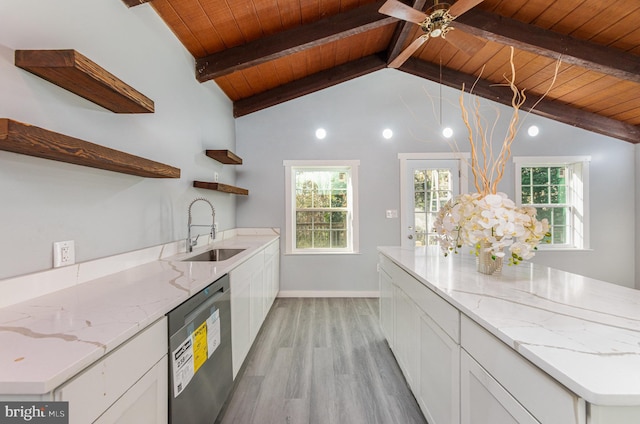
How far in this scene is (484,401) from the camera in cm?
98

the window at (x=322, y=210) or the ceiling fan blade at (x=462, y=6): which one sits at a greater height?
the ceiling fan blade at (x=462, y=6)

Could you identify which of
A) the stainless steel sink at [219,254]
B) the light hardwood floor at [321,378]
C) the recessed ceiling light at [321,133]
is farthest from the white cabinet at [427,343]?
the recessed ceiling light at [321,133]

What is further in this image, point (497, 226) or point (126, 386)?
point (497, 226)

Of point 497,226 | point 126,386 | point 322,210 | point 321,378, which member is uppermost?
point 322,210

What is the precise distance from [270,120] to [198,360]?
3.42m

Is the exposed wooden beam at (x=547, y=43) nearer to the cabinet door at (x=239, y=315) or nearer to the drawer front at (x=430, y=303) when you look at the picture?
the drawer front at (x=430, y=303)

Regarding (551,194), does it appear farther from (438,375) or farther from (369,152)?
(438,375)

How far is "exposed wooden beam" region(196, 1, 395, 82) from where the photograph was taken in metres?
2.70

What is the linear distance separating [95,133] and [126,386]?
53.0 inches

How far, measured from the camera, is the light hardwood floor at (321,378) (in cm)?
175

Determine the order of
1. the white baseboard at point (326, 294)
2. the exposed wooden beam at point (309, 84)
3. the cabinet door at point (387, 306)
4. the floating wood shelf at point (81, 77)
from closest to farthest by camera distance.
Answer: the floating wood shelf at point (81, 77) → the cabinet door at point (387, 306) → the exposed wooden beam at point (309, 84) → the white baseboard at point (326, 294)

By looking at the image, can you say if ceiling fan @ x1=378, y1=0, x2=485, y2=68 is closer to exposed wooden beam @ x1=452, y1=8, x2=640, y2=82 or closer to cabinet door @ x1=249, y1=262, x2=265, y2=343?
exposed wooden beam @ x1=452, y1=8, x2=640, y2=82

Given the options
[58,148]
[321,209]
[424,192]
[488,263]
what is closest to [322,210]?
[321,209]

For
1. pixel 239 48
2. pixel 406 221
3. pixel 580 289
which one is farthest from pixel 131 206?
pixel 406 221
